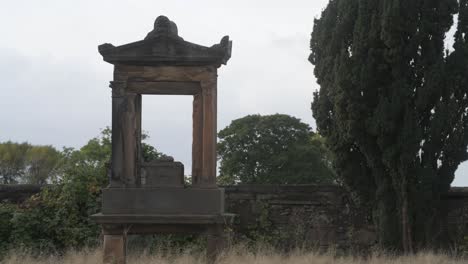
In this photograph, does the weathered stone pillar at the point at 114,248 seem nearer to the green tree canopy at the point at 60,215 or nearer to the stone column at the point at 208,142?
the stone column at the point at 208,142

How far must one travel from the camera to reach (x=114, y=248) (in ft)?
31.0

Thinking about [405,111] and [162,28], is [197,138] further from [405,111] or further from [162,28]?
[405,111]

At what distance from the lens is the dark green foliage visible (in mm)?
31266

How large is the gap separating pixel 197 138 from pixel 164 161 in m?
0.56

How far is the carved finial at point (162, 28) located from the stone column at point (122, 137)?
0.79 metres

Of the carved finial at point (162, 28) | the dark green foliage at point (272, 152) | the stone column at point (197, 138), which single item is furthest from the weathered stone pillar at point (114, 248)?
the dark green foliage at point (272, 152)

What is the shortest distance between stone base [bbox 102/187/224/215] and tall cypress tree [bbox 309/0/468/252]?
452 cm

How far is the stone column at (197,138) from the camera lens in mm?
9570

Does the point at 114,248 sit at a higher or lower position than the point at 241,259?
higher

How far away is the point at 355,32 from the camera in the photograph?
1355cm

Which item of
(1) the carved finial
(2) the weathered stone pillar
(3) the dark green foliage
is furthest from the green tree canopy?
(3) the dark green foliage

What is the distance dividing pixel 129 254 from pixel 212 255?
287 centimetres

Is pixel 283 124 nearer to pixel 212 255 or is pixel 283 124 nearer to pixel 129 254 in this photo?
pixel 129 254

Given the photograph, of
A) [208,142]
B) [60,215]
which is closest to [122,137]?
[208,142]
